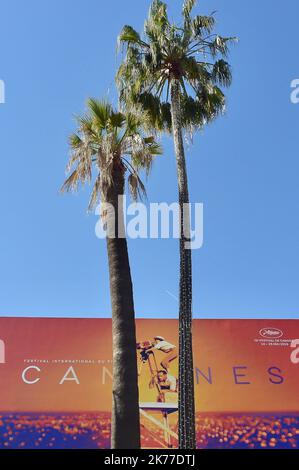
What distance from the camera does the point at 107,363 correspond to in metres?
18.2

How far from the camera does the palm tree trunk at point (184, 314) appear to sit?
1096 cm

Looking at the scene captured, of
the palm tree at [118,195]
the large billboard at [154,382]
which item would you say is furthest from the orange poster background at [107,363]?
the palm tree at [118,195]

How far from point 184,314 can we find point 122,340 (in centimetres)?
127

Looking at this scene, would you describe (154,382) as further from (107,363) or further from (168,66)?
(168,66)

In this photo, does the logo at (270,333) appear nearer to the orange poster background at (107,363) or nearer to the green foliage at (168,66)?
the orange poster background at (107,363)

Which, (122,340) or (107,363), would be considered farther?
(107,363)

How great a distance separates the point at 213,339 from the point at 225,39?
345 inches

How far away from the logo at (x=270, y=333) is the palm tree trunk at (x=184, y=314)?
7454 millimetres

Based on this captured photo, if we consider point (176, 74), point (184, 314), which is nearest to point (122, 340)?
point (184, 314)

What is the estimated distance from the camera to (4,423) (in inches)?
699

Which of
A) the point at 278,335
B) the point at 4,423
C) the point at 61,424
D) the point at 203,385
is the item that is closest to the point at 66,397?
the point at 61,424

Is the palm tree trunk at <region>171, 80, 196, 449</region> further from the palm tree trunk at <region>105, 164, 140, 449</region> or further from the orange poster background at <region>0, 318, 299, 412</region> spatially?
the orange poster background at <region>0, 318, 299, 412</region>
